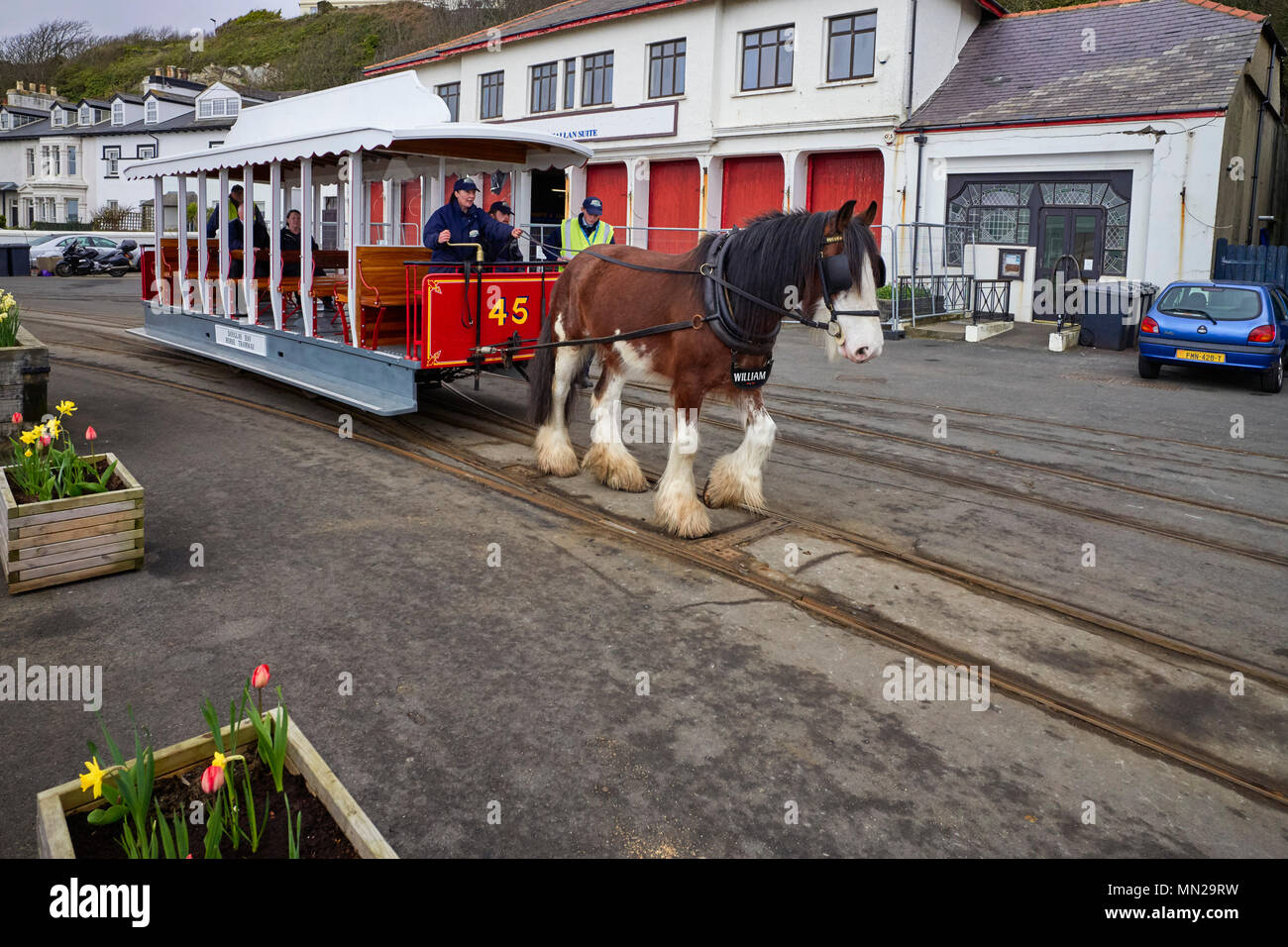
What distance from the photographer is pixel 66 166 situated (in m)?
60.2

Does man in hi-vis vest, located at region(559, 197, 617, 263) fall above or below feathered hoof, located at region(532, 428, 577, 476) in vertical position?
above

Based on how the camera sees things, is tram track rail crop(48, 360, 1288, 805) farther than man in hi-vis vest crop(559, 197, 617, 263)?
No

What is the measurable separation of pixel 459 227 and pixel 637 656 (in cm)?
567

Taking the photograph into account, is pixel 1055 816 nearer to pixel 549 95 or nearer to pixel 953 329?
pixel 953 329

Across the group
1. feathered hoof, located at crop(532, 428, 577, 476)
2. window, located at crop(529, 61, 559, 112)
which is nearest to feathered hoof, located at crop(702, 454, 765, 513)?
feathered hoof, located at crop(532, 428, 577, 476)

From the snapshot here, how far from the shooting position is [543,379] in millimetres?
8203

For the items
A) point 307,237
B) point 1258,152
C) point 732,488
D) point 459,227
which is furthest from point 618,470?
point 1258,152

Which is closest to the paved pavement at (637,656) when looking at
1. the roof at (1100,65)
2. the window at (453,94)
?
the roof at (1100,65)

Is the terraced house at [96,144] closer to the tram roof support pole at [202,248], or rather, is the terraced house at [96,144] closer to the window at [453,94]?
the window at [453,94]

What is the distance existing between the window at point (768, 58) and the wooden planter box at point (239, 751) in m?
25.5

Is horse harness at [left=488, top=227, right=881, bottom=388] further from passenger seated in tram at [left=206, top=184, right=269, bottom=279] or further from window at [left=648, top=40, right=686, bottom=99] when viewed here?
window at [left=648, top=40, right=686, bottom=99]

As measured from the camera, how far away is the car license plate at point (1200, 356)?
1374 centimetres

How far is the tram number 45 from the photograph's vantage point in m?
8.91

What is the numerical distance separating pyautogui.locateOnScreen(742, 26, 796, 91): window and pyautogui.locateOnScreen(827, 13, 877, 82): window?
120cm
